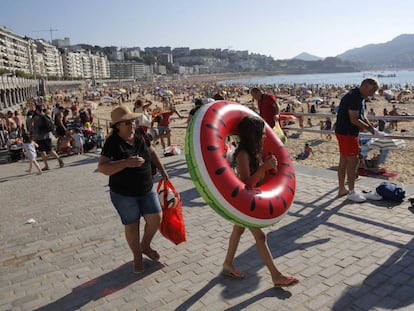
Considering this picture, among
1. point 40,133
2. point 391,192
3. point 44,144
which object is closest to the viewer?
point 391,192

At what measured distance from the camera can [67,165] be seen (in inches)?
373

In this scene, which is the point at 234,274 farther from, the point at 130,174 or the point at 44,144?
the point at 44,144

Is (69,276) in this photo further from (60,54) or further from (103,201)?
(60,54)

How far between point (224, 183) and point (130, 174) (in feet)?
→ 3.01

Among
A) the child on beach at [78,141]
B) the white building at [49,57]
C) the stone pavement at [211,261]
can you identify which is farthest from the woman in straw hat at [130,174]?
the white building at [49,57]

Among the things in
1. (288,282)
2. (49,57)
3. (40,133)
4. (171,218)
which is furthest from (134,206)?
(49,57)

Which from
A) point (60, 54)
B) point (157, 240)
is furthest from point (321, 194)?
point (60, 54)

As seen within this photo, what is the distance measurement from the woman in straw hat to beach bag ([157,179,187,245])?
0.39 feet

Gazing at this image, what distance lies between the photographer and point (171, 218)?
3619 mm

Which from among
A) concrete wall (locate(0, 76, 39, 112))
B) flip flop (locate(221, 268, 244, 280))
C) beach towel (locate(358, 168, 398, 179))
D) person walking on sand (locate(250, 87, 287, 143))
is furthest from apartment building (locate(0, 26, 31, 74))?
flip flop (locate(221, 268, 244, 280))

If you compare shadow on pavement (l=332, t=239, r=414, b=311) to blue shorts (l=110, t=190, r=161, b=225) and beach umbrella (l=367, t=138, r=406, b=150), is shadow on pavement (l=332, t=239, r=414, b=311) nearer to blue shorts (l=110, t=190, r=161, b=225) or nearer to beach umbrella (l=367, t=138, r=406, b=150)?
blue shorts (l=110, t=190, r=161, b=225)

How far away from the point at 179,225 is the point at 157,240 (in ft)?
2.40

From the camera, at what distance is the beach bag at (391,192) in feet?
16.0

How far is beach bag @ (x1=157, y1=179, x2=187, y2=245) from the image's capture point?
3594 mm
